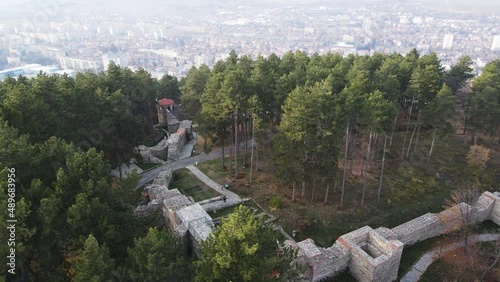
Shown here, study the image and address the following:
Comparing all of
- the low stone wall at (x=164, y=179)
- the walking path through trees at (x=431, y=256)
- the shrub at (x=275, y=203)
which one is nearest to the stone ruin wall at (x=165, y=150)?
the low stone wall at (x=164, y=179)

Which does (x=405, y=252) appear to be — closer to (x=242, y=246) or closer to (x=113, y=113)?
(x=242, y=246)

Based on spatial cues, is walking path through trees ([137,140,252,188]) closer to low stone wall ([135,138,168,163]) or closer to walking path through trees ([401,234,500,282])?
low stone wall ([135,138,168,163])

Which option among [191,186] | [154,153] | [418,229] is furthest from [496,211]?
[154,153]

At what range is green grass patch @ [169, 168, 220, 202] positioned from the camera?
3050cm

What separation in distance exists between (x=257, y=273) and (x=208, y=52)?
190872 millimetres

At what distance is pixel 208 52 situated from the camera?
638ft

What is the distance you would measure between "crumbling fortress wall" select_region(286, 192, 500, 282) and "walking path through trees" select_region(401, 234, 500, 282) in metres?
1.06

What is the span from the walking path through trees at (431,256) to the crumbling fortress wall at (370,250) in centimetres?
106

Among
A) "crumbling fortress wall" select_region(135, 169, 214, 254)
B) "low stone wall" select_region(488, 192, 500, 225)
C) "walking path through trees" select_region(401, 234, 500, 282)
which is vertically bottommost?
"walking path through trees" select_region(401, 234, 500, 282)

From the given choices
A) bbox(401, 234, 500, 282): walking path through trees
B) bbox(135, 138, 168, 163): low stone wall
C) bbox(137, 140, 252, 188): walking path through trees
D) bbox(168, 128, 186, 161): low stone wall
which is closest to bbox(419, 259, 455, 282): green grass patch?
bbox(401, 234, 500, 282): walking path through trees

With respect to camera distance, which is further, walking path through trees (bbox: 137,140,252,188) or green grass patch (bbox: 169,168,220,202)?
walking path through trees (bbox: 137,140,252,188)

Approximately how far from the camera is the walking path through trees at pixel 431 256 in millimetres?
22125

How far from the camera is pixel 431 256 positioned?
77.6 feet

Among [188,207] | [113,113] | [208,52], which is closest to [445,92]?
[188,207]
